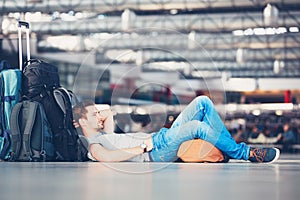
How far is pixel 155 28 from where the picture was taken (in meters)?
9.79

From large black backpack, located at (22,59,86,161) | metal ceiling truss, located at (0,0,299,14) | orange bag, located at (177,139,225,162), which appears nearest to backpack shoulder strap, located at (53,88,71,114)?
large black backpack, located at (22,59,86,161)

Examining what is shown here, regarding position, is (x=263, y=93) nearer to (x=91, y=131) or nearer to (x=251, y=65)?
(x=251, y=65)

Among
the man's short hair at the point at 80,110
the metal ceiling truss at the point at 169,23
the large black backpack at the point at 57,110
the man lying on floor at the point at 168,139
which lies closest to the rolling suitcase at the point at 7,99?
the large black backpack at the point at 57,110

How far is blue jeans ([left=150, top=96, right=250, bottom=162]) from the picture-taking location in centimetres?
513

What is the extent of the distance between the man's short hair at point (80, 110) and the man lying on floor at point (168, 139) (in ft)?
0.09

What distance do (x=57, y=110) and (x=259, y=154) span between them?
1.71 meters

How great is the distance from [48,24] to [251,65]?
5597mm

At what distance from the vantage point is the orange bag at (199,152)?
5203mm

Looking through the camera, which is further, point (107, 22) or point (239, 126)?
point (239, 126)

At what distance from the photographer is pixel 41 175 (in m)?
3.90

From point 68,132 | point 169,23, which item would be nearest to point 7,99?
point 68,132

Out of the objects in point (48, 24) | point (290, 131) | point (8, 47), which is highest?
point (48, 24)

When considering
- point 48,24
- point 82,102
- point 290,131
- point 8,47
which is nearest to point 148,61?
point 48,24

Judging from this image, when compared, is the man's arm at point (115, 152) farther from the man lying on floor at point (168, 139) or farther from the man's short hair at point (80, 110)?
the man's short hair at point (80, 110)
